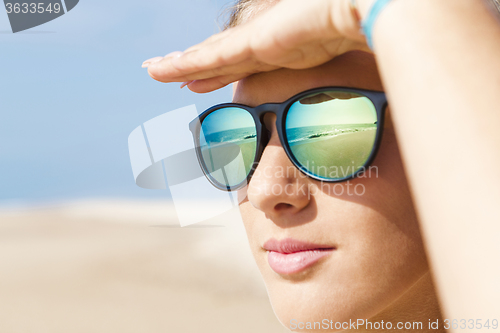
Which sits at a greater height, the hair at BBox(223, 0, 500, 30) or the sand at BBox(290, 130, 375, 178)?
the hair at BBox(223, 0, 500, 30)

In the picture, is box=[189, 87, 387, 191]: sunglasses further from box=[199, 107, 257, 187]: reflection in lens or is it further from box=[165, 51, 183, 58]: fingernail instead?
box=[165, 51, 183, 58]: fingernail

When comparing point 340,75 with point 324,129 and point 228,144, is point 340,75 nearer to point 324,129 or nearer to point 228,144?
point 324,129

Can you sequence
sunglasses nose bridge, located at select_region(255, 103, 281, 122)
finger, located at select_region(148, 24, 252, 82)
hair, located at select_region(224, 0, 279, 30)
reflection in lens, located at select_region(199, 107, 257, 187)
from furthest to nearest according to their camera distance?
hair, located at select_region(224, 0, 279, 30), reflection in lens, located at select_region(199, 107, 257, 187), sunglasses nose bridge, located at select_region(255, 103, 281, 122), finger, located at select_region(148, 24, 252, 82)

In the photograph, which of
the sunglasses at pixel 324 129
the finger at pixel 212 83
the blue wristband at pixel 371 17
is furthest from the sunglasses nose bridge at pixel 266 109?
the blue wristband at pixel 371 17

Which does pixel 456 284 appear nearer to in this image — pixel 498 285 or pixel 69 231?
pixel 498 285

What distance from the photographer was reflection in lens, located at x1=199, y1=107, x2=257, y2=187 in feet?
4.48

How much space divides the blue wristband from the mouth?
676 millimetres

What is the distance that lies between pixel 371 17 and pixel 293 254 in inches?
31.1

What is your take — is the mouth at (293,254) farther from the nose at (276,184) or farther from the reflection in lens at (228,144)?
the reflection in lens at (228,144)

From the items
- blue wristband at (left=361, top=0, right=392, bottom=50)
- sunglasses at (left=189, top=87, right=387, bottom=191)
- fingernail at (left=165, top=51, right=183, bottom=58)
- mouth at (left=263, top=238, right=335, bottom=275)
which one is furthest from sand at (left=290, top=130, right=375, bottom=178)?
fingernail at (left=165, top=51, right=183, bottom=58)

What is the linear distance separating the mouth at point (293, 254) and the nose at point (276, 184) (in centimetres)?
10

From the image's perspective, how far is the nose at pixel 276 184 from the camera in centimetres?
119

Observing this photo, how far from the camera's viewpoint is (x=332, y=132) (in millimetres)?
1169

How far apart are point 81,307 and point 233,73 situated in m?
7.25
